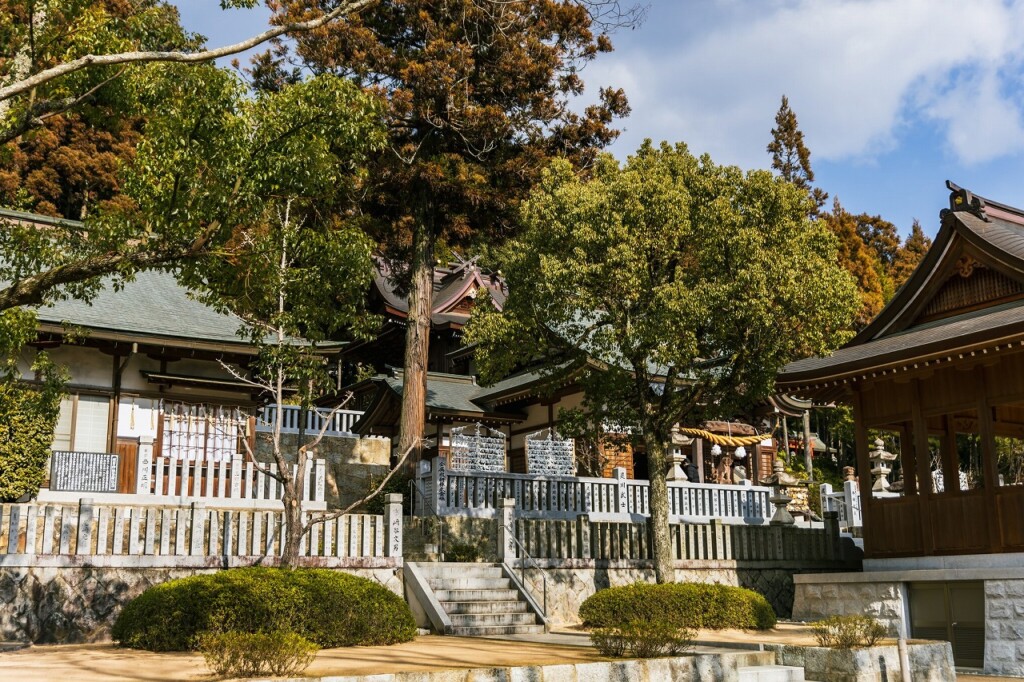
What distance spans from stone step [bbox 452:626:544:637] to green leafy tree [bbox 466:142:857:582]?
2.91 m

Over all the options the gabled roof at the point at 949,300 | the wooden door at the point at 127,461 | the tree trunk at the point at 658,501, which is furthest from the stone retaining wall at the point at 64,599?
the gabled roof at the point at 949,300

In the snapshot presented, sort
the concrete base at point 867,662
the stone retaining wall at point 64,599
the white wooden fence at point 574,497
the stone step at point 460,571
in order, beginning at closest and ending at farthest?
the concrete base at point 867,662 < the stone retaining wall at point 64,599 < the stone step at point 460,571 < the white wooden fence at point 574,497

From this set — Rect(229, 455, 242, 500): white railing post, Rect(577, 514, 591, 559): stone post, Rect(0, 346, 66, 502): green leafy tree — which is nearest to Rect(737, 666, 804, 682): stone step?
Rect(577, 514, 591, 559): stone post

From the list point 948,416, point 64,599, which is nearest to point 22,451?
point 64,599

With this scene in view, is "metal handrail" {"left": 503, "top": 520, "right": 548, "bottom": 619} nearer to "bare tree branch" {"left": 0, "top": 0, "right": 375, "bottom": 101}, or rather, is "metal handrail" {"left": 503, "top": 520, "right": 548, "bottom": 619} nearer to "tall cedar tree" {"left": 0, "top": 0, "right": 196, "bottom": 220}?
"tall cedar tree" {"left": 0, "top": 0, "right": 196, "bottom": 220}

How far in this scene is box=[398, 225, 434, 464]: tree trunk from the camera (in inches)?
998

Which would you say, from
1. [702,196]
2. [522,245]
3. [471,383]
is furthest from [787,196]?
[471,383]

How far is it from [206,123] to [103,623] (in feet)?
26.2

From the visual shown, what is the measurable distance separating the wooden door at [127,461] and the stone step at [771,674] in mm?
16255

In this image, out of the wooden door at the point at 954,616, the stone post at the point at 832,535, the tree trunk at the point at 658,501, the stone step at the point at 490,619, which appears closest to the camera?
the wooden door at the point at 954,616

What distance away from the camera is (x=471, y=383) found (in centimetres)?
3170

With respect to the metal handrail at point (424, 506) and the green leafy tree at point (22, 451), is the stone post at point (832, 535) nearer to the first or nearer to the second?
the metal handrail at point (424, 506)

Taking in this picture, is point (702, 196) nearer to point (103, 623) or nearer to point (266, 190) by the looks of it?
point (266, 190)

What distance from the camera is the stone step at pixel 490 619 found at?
658 inches
